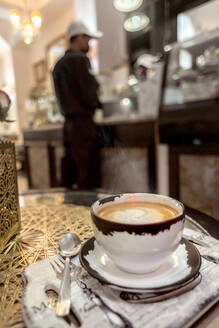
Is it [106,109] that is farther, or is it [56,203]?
[106,109]

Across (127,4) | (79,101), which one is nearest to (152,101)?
(79,101)

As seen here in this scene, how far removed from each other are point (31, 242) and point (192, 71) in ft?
5.60

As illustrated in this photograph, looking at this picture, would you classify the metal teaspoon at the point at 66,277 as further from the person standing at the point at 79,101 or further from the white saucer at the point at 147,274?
the person standing at the point at 79,101

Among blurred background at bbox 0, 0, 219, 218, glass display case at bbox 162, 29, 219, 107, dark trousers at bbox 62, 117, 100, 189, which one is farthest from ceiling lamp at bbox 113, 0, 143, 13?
dark trousers at bbox 62, 117, 100, 189

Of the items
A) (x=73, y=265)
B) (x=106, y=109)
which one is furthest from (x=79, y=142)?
(x=73, y=265)

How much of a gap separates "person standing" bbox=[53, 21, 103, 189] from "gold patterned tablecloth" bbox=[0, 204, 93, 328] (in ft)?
3.56

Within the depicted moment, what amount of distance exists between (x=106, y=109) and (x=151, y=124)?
3.38 feet

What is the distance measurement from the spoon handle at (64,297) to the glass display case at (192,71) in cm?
144

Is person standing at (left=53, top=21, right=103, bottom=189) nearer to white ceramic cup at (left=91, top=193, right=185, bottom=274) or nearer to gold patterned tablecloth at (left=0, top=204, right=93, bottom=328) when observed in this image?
gold patterned tablecloth at (left=0, top=204, right=93, bottom=328)

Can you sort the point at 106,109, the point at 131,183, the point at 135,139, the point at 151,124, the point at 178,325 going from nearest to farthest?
1. the point at 178,325
2. the point at 151,124
3. the point at 135,139
4. the point at 131,183
5. the point at 106,109

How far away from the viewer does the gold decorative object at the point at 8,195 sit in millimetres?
487

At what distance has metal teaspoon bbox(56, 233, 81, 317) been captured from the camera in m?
0.27

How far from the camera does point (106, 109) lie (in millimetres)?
2691

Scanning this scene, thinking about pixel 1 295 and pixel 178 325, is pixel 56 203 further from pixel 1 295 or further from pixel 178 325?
pixel 178 325
